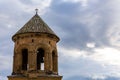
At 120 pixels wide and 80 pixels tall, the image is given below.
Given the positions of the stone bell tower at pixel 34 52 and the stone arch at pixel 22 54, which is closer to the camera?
the stone bell tower at pixel 34 52

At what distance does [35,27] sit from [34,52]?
6.43 ft

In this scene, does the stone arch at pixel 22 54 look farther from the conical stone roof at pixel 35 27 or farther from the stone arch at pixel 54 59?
the stone arch at pixel 54 59

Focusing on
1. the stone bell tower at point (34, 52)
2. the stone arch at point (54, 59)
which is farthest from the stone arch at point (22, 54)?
the stone arch at point (54, 59)

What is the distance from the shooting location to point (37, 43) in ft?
99.8

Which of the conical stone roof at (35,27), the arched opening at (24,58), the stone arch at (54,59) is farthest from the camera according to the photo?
the stone arch at (54,59)

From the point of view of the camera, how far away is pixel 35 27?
102 ft

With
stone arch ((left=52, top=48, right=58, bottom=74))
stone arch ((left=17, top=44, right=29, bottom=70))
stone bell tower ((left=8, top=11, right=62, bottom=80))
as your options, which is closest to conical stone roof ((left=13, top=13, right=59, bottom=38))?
stone bell tower ((left=8, top=11, right=62, bottom=80))

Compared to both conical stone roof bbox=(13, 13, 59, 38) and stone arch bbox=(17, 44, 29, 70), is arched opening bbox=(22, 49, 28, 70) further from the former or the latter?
conical stone roof bbox=(13, 13, 59, 38)

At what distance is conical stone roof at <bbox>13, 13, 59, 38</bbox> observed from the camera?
3064 cm

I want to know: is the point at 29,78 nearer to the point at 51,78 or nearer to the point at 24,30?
the point at 51,78

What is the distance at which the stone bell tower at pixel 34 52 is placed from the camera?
97.0 ft

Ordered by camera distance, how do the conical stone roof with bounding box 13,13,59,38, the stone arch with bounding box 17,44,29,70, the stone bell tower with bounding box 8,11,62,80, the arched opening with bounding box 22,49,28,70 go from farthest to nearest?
1. the arched opening with bounding box 22,49,28,70
2. the conical stone roof with bounding box 13,13,59,38
3. the stone arch with bounding box 17,44,29,70
4. the stone bell tower with bounding box 8,11,62,80

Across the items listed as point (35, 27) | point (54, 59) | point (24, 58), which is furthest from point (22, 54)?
point (54, 59)

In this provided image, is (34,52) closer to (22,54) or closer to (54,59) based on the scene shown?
(22,54)
